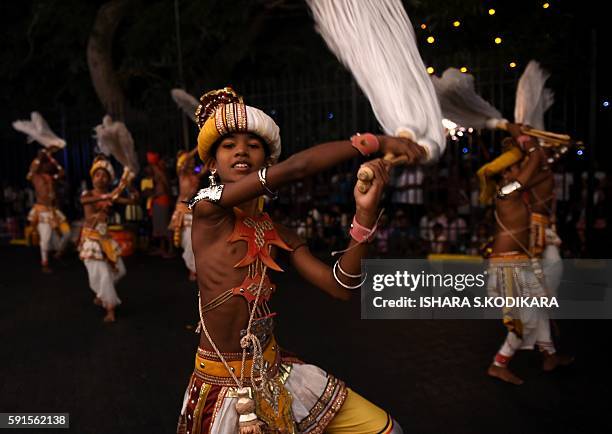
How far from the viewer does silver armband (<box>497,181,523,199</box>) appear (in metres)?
5.18

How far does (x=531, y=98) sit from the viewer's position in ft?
19.6

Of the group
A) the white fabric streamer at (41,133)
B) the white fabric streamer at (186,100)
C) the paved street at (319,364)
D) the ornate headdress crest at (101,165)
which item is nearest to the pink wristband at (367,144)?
the paved street at (319,364)

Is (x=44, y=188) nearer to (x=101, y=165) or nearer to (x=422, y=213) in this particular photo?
(x=101, y=165)

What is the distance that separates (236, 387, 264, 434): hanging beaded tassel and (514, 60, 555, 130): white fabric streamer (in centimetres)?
441

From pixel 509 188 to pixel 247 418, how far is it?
11.8 feet

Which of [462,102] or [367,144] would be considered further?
[462,102]

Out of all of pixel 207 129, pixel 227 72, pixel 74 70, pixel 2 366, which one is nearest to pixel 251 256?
pixel 207 129

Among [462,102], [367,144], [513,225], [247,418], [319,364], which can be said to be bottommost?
[319,364]

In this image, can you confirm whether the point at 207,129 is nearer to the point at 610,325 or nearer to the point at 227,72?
the point at 610,325

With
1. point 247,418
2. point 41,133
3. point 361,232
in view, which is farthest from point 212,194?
point 41,133

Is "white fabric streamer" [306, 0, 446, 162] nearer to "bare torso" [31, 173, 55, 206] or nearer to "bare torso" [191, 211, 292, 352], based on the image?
"bare torso" [191, 211, 292, 352]

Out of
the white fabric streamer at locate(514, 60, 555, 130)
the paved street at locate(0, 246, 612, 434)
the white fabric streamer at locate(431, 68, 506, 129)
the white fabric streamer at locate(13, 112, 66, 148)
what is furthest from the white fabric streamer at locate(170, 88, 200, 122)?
the white fabric streamer at locate(431, 68, 506, 129)

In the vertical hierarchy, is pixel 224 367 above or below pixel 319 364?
above

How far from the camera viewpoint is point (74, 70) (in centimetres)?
1581
